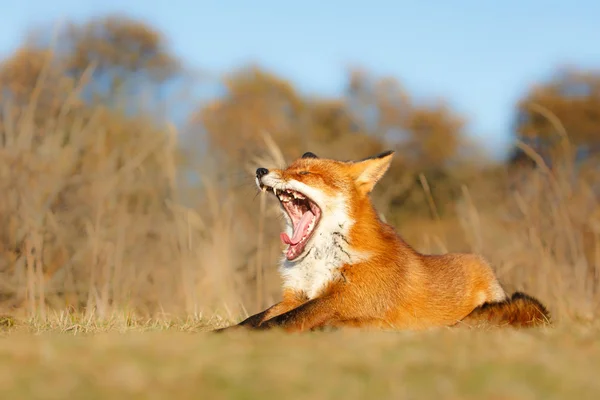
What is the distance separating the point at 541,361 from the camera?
3494 millimetres

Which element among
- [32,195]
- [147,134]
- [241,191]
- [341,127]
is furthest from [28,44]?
[341,127]

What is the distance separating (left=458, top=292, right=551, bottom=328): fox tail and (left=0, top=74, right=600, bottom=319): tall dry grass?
142 cm

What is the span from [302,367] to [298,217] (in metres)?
3.94

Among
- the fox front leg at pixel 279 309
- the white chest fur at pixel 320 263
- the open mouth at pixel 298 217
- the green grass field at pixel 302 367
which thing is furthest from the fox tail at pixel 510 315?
the green grass field at pixel 302 367

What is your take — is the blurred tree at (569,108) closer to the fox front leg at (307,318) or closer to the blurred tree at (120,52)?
the blurred tree at (120,52)

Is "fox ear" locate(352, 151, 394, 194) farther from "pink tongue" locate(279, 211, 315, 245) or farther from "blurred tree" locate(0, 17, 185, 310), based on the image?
"blurred tree" locate(0, 17, 185, 310)

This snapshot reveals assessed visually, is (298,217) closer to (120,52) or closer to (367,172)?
(367,172)

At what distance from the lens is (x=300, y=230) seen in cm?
688

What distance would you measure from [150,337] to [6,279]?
5.46 meters

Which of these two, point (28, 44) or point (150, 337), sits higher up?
point (28, 44)

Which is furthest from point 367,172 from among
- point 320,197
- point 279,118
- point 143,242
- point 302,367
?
point 279,118

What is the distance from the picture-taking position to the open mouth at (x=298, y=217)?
6707 millimetres

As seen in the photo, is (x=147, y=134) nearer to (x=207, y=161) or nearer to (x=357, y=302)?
(x=207, y=161)

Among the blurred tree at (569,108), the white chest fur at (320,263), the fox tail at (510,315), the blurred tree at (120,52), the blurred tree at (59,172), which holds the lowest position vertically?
the fox tail at (510,315)
